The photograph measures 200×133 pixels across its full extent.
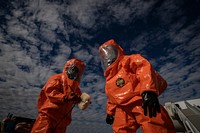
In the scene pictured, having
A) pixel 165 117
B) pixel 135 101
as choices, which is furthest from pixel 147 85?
pixel 165 117

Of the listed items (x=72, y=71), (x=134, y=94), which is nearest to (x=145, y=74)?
(x=134, y=94)

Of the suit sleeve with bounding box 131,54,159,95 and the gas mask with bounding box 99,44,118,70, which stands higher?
the gas mask with bounding box 99,44,118,70

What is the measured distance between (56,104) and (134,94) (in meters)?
2.45

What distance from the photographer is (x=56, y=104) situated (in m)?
3.96

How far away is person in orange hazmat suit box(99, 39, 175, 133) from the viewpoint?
2.27 metres

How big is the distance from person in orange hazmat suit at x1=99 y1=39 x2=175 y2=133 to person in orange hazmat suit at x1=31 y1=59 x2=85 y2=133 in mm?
1475

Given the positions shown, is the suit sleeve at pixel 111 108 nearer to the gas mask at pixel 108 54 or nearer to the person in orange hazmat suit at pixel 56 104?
the gas mask at pixel 108 54

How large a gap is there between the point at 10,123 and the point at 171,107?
5241mm

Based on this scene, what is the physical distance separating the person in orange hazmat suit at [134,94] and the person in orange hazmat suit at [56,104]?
148 centimetres

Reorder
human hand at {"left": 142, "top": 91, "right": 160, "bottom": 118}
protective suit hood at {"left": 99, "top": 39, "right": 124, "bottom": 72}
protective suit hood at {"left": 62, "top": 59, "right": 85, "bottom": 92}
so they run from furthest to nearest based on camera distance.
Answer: protective suit hood at {"left": 62, "top": 59, "right": 85, "bottom": 92}, protective suit hood at {"left": 99, "top": 39, "right": 124, "bottom": 72}, human hand at {"left": 142, "top": 91, "right": 160, "bottom": 118}

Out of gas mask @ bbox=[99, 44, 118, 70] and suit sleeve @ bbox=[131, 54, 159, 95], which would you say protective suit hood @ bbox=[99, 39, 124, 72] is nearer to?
gas mask @ bbox=[99, 44, 118, 70]

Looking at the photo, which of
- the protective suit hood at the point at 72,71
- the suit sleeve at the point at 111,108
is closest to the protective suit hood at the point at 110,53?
the suit sleeve at the point at 111,108

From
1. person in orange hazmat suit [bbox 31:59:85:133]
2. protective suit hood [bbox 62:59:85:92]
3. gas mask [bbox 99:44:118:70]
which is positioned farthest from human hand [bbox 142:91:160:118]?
protective suit hood [bbox 62:59:85:92]

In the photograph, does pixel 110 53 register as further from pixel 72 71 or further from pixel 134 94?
pixel 72 71
